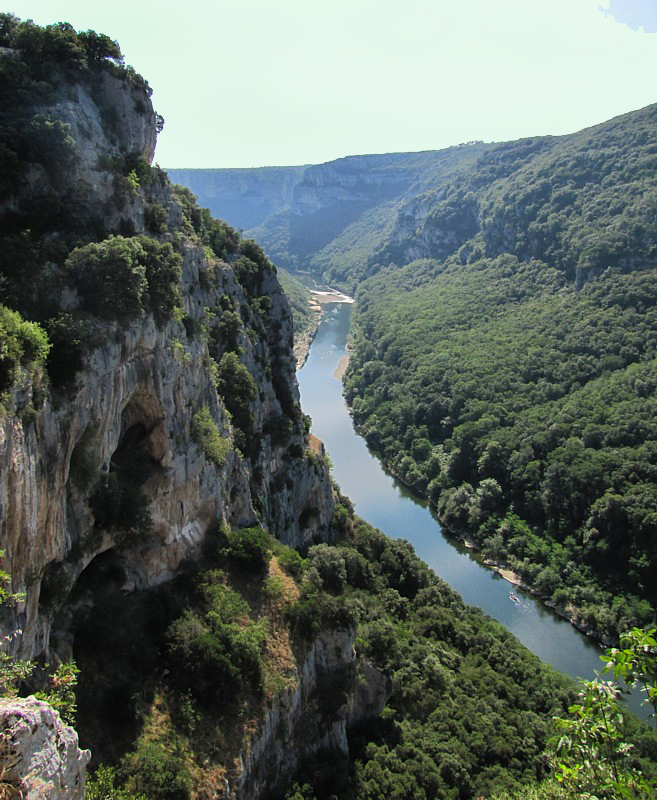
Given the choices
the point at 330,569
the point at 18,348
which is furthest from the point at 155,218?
the point at 330,569

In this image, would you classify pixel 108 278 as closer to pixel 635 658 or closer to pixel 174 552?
pixel 174 552

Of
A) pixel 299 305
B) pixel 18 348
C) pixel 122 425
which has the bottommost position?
pixel 299 305

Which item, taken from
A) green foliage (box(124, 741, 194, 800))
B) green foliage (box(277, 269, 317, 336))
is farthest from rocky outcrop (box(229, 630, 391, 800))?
green foliage (box(277, 269, 317, 336))

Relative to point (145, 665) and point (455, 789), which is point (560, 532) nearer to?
point (455, 789)

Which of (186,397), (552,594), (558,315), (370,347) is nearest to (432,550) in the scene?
(552,594)

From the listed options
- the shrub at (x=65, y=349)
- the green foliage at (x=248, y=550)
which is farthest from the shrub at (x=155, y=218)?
the green foliage at (x=248, y=550)

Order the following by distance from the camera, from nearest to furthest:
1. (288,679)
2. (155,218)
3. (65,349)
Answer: (65,349), (288,679), (155,218)

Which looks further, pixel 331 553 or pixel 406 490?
pixel 406 490

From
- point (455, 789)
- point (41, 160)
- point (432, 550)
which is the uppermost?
point (41, 160)
